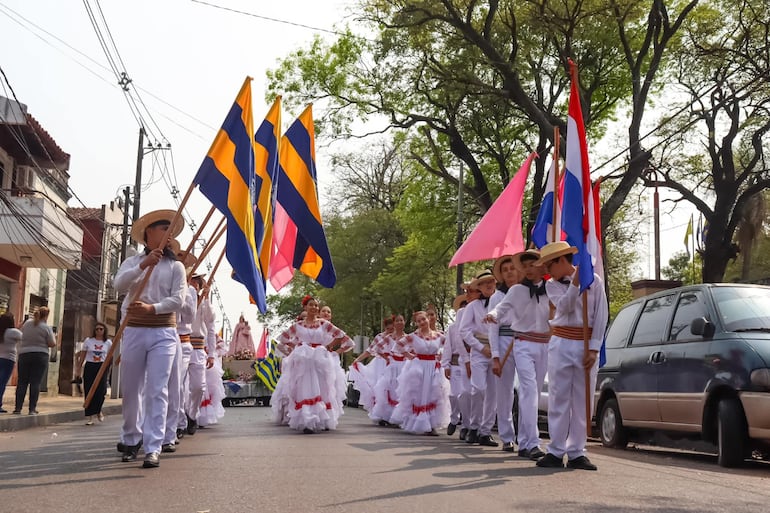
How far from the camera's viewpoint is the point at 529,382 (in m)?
9.77

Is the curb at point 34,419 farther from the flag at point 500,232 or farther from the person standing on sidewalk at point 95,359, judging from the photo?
the flag at point 500,232

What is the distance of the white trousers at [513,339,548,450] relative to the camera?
9664mm

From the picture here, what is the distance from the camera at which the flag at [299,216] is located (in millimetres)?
13101

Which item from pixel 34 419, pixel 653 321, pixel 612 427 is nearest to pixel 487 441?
pixel 612 427

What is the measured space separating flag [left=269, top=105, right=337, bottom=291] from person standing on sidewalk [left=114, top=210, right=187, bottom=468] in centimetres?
432

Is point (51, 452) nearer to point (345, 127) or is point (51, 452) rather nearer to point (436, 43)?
point (436, 43)

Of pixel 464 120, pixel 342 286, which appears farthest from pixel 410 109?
pixel 342 286

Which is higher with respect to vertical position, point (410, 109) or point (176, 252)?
point (410, 109)

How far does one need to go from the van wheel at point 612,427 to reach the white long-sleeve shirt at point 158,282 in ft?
18.5

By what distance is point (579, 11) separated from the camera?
81.4 ft

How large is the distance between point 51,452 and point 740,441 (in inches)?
257

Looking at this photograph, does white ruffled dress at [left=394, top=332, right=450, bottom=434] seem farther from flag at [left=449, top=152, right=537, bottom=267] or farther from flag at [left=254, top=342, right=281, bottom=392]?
flag at [left=254, top=342, right=281, bottom=392]

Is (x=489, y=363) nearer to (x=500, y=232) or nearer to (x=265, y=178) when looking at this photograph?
(x=500, y=232)

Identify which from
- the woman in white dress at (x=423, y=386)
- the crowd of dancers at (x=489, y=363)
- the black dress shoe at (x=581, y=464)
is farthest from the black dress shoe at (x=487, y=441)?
the black dress shoe at (x=581, y=464)
